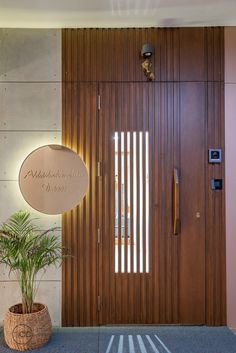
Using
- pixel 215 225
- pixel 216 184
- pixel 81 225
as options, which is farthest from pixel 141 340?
pixel 216 184

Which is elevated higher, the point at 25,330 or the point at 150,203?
the point at 150,203

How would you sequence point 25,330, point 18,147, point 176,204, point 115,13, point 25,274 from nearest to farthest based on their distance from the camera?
point 25,330, point 25,274, point 115,13, point 176,204, point 18,147

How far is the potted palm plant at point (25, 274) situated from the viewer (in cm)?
249

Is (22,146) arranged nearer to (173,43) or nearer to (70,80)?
(70,80)

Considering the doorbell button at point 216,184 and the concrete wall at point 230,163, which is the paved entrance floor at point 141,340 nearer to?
the concrete wall at point 230,163

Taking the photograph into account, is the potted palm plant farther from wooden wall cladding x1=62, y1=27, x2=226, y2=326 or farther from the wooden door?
the wooden door

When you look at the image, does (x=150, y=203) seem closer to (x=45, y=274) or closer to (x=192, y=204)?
(x=192, y=204)

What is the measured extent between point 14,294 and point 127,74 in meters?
2.56

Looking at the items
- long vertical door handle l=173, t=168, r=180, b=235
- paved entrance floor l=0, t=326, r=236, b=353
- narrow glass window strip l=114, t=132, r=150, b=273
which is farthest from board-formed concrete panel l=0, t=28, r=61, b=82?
paved entrance floor l=0, t=326, r=236, b=353

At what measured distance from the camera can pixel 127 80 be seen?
9.74 feet

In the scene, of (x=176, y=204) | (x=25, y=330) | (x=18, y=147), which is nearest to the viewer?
(x=25, y=330)

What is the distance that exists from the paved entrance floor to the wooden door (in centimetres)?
12

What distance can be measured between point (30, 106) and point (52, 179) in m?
0.80

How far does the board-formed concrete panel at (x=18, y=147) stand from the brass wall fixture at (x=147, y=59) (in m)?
1.10
